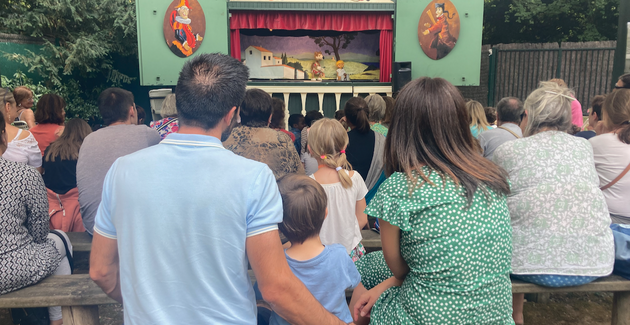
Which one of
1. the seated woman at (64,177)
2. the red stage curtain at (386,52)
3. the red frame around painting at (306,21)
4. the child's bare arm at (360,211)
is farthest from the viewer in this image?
the red stage curtain at (386,52)

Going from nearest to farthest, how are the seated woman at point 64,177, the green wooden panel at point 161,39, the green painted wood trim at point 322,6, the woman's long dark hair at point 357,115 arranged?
the seated woman at point 64,177 < the woman's long dark hair at point 357,115 < the green wooden panel at point 161,39 < the green painted wood trim at point 322,6

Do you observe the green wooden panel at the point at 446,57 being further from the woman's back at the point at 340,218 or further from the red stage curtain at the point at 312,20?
the woman's back at the point at 340,218

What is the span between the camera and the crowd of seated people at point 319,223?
49.9 inches

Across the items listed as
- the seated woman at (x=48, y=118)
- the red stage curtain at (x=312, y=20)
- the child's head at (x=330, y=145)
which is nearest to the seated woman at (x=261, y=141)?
the child's head at (x=330, y=145)

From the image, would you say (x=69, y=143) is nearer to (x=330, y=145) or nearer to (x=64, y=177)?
(x=64, y=177)

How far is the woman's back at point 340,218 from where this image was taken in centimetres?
247

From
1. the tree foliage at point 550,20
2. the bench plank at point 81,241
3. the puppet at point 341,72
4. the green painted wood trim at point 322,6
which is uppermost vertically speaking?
the tree foliage at point 550,20

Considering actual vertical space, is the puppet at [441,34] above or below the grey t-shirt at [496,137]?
above

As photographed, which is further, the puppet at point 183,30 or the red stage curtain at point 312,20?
the red stage curtain at point 312,20

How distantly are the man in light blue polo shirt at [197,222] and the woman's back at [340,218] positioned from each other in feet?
3.67

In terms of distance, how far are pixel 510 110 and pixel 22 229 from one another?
128 inches

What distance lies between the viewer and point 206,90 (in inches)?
51.2

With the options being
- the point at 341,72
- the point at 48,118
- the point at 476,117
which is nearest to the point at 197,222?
the point at 48,118

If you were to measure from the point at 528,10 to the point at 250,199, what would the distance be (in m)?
15.5
